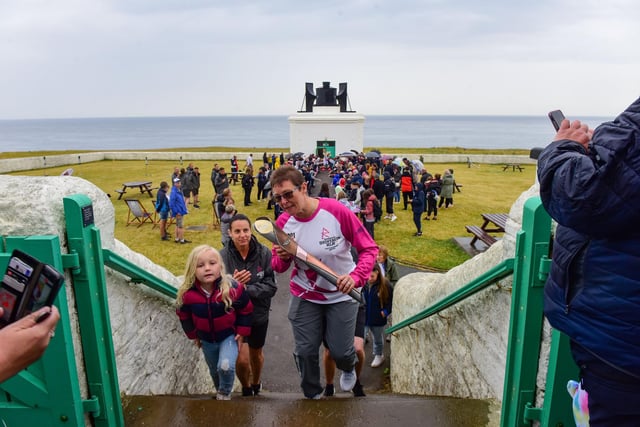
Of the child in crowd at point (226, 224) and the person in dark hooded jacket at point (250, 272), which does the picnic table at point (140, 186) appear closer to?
the child in crowd at point (226, 224)

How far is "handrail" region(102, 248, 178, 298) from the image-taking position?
2.88 m

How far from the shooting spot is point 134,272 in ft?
10.5

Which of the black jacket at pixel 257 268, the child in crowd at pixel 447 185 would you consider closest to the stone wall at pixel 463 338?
the black jacket at pixel 257 268

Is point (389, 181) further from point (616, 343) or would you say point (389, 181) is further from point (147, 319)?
point (616, 343)

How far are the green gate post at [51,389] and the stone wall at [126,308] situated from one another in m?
0.13

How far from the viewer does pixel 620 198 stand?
1.51 m

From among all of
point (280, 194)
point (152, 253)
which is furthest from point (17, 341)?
point (152, 253)

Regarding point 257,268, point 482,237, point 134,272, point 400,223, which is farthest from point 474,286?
point 400,223

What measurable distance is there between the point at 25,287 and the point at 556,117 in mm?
2473

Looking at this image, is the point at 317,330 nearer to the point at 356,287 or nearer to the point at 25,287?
the point at 356,287

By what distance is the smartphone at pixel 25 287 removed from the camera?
1776mm

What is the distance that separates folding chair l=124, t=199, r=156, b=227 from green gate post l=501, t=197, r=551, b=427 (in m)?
13.8

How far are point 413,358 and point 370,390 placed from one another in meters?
1.04

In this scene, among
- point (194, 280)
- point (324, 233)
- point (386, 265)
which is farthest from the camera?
point (386, 265)
